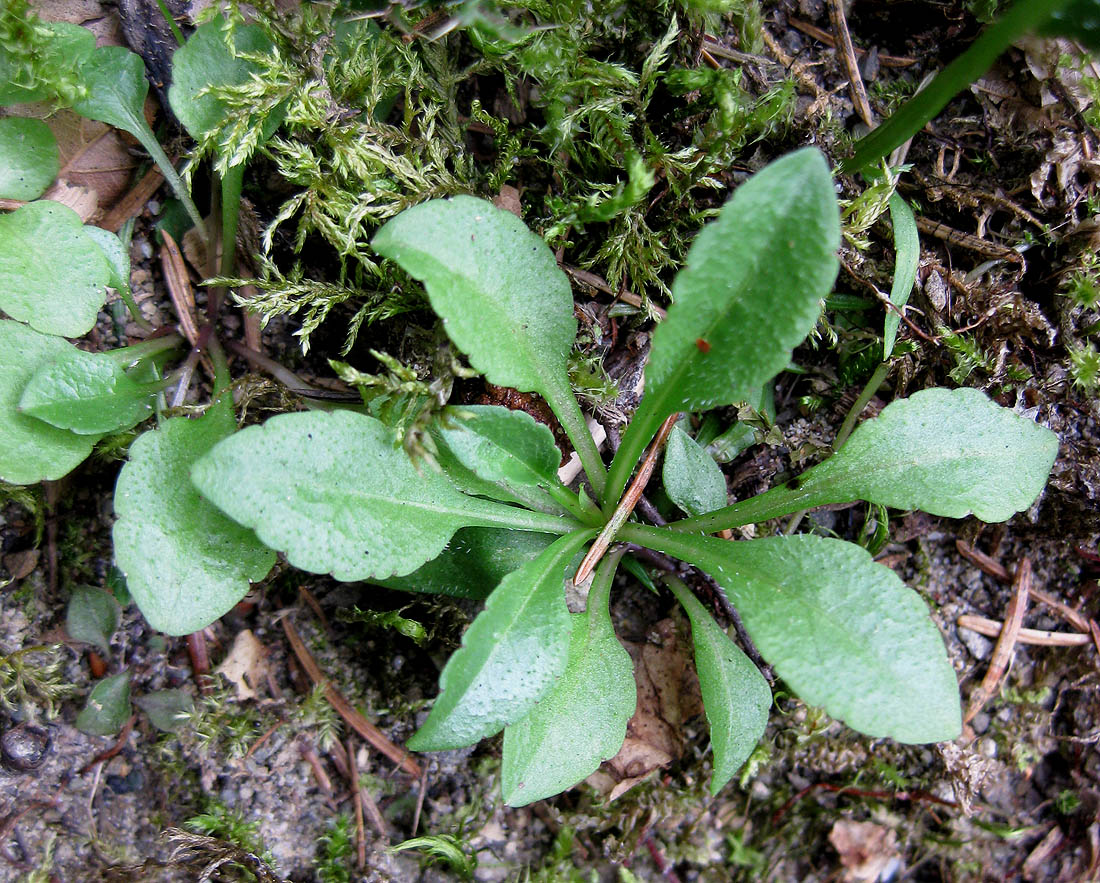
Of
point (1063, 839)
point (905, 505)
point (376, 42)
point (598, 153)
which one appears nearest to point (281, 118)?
point (376, 42)

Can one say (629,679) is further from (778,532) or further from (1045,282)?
(1045,282)

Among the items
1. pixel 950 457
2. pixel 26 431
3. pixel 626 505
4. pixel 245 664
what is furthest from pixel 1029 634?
pixel 26 431

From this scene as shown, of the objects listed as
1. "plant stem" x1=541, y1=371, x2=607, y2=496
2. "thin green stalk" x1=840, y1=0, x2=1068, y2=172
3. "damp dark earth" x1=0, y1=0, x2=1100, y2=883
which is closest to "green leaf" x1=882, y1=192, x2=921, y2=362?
"damp dark earth" x1=0, y1=0, x2=1100, y2=883

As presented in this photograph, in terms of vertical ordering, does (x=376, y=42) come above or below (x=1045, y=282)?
above

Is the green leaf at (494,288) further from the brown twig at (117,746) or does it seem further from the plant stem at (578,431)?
the brown twig at (117,746)

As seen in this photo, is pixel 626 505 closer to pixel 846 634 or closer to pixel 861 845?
pixel 846 634

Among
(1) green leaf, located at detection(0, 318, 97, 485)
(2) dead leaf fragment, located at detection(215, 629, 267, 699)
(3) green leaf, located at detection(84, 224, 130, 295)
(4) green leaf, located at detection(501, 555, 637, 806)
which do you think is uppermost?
(3) green leaf, located at detection(84, 224, 130, 295)

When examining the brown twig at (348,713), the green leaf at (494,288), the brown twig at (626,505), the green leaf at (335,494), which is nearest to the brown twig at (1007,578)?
the brown twig at (626,505)

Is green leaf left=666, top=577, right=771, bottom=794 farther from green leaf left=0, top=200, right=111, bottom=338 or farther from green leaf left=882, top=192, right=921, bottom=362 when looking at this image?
green leaf left=0, top=200, right=111, bottom=338
